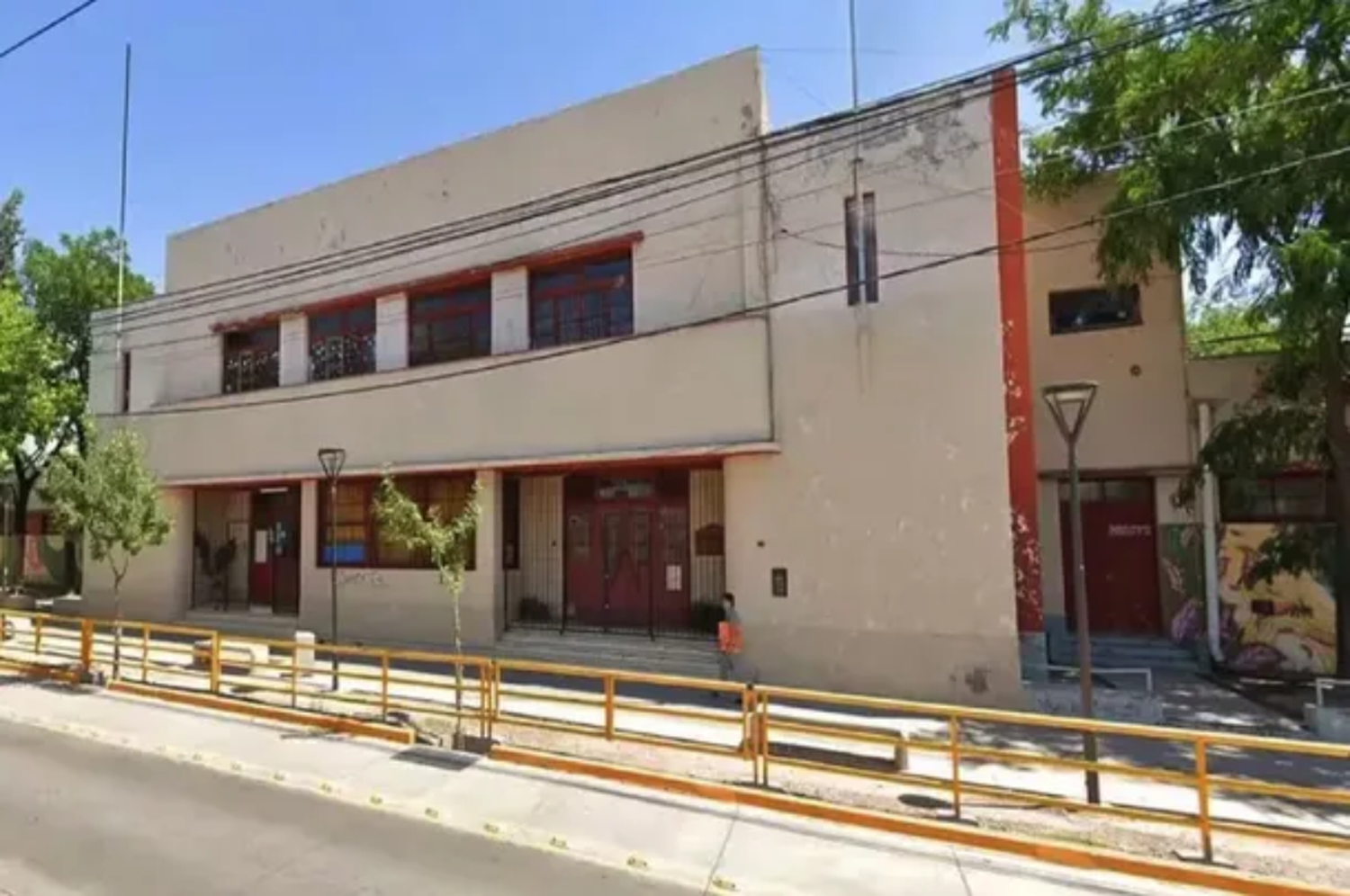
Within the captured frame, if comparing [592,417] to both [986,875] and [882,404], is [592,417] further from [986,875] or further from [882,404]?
[986,875]

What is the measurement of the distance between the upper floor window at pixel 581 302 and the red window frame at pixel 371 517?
11.4 ft

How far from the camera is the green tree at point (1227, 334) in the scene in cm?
1530

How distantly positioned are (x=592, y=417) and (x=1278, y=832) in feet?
37.1

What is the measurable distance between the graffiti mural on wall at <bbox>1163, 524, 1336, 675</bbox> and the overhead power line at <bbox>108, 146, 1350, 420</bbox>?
636 centimetres

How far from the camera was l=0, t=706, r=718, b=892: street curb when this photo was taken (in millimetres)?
6648

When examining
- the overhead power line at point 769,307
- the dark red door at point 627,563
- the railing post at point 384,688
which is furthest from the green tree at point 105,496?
the dark red door at point 627,563

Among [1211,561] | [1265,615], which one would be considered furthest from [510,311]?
[1265,615]

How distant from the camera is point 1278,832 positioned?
6.72 m

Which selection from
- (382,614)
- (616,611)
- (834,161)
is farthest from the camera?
(382,614)

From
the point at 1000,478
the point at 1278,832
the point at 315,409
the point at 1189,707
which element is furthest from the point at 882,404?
the point at 315,409

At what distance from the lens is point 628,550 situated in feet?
55.7

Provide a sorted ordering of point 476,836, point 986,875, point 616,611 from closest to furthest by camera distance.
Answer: point 986,875 < point 476,836 < point 616,611

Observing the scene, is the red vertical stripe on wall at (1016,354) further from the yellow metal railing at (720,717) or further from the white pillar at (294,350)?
the white pillar at (294,350)

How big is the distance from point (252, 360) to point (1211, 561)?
21427mm
